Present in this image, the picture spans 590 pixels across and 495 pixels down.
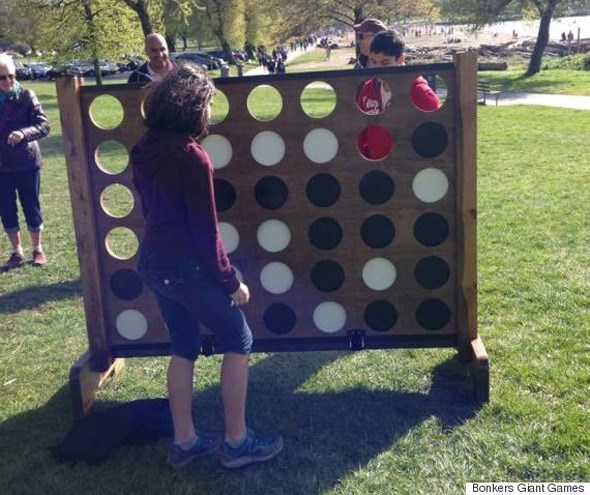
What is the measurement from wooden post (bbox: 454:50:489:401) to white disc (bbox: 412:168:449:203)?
3.2 inches

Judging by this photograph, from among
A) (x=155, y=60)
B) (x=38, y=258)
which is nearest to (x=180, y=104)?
(x=155, y=60)

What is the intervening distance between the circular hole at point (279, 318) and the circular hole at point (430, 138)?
108 centimetres

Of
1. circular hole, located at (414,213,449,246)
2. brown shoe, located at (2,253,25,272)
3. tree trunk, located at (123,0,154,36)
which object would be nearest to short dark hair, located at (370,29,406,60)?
circular hole, located at (414,213,449,246)

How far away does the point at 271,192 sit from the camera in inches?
148

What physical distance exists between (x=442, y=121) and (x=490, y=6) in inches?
A: 1181

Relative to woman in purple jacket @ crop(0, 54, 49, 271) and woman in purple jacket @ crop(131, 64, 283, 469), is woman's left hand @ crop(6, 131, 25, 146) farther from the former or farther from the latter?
woman in purple jacket @ crop(131, 64, 283, 469)

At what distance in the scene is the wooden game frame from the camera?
3561 mm

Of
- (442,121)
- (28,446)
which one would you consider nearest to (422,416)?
(442,121)

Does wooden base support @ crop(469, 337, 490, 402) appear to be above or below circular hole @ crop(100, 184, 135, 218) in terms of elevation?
below

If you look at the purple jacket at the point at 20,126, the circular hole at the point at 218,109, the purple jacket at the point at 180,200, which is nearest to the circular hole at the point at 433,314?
the purple jacket at the point at 180,200

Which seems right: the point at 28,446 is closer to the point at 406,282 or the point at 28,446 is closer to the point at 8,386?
the point at 8,386

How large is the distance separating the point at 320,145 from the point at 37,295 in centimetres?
307

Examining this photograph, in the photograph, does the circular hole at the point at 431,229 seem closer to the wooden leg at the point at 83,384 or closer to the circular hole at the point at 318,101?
the wooden leg at the point at 83,384

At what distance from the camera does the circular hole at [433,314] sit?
12.6 feet
